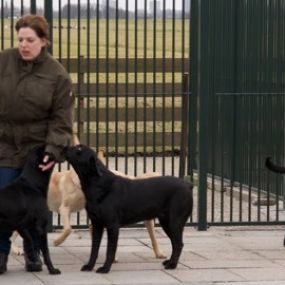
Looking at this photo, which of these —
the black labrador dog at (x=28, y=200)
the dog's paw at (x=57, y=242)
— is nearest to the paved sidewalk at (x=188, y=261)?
the dog's paw at (x=57, y=242)

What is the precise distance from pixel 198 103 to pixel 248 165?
6.49 ft

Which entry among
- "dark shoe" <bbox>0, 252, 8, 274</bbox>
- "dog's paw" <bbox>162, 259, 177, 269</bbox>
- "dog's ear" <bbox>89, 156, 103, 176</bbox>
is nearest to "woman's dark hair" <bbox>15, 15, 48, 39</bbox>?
"dog's ear" <bbox>89, 156, 103, 176</bbox>

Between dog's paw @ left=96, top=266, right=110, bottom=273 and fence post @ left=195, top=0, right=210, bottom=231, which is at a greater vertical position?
fence post @ left=195, top=0, right=210, bottom=231

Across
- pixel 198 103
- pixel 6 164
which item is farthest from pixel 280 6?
pixel 6 164

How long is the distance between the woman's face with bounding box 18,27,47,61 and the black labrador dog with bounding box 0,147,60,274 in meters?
0.77

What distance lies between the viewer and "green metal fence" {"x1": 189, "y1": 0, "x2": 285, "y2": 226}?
1071 cm

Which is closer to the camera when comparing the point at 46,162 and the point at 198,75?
the point at 46,162

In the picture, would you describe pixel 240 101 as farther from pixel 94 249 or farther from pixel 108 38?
pixel 94 249

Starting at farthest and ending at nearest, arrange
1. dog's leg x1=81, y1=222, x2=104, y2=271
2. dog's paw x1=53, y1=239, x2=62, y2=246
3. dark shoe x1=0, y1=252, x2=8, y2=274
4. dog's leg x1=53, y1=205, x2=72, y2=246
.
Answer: dog's paw x1=53, y1=239, x2=62, y2=246 < dog's leg x1=53, y1=205, x2=72, y2=246 < dog's leg x1=81, y1=222, x2=104, y2=271 < dark shoe x1=0, y1=252, x2=8, y2=274

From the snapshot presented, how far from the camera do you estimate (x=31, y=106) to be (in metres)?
7.86

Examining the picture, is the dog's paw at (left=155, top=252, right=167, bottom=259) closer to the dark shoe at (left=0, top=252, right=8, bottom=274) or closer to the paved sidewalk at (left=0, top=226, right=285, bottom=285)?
the paved sidewalk at (left=0, top=226, right=285, bottom=285)

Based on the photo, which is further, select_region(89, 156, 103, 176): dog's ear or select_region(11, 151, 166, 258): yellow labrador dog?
select_region(11, 151, 166, 258): yellow labrador dog

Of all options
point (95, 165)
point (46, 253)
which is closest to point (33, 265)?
point (46, 253)

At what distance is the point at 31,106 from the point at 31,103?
24 mm
